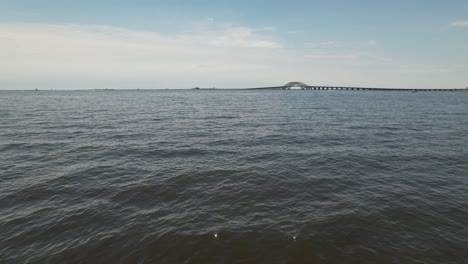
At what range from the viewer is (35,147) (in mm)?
24141

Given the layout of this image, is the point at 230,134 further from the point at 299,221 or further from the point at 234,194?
the point at 299,221

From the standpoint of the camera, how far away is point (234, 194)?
47.2 ft

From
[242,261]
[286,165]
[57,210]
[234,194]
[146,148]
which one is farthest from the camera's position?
[146,148]

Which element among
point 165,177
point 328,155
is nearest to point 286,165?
point 328,155

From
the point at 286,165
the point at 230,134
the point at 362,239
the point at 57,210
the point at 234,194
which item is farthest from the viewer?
the point at 230,134

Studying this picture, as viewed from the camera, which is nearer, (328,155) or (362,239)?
(362,239)

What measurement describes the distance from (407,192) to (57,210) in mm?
19653

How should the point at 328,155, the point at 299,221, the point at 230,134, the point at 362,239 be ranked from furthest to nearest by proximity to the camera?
the point at 230,134 < the point at 328,155 < the point at 299,221 < the point at 362,239

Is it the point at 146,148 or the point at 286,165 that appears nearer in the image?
the point at 286,165

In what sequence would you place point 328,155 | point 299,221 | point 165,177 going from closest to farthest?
1. point 299,221
2. point 165,177
3. point 328,155

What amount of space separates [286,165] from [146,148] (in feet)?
45.2

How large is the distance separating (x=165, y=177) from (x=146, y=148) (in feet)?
27.9

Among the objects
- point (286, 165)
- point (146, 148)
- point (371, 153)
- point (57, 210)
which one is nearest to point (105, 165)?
point (146, 148)

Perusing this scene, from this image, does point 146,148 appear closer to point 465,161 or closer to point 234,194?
point 234,194
